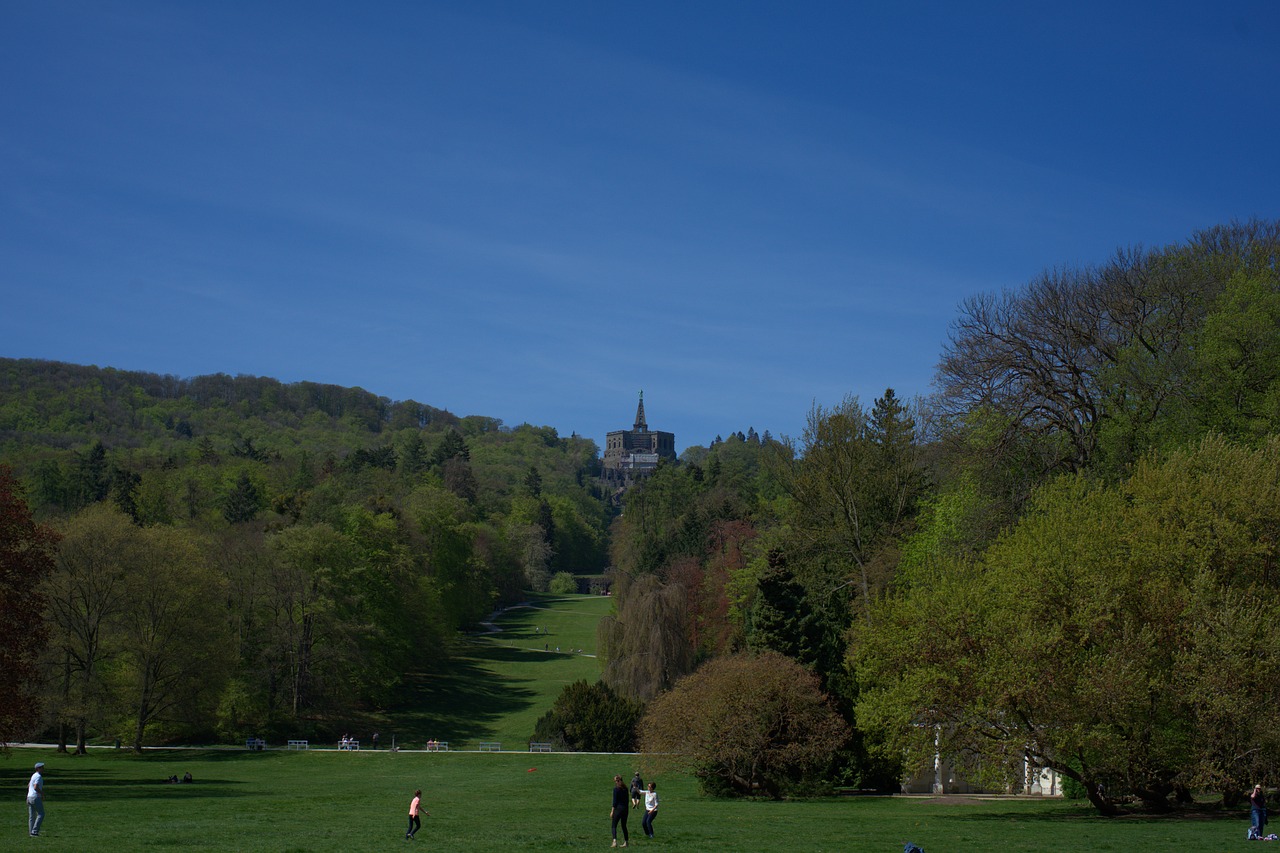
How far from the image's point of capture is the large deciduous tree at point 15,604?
110ft

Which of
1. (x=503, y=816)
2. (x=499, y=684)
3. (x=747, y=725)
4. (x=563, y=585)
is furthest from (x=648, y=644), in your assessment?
(x=563, y=585)

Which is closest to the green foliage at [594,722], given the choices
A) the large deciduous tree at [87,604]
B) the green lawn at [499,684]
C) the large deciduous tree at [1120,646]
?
the green lawn at [499,684]

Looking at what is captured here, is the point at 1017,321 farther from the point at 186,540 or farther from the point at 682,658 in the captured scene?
the point at 186,540

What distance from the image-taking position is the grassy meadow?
22109 millimetres

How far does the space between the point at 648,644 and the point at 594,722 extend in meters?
5.48

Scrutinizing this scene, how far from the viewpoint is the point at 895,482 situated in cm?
4819

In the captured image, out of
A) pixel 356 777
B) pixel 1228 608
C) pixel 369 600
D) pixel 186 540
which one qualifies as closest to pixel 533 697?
pixel 369 600

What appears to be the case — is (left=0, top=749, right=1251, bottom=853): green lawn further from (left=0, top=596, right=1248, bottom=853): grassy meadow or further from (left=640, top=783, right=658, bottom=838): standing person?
(left=640, top=783, right=658, bottom=838): standing person

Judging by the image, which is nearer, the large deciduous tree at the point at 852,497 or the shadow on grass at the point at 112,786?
the shadow on grass at the point at 112,786

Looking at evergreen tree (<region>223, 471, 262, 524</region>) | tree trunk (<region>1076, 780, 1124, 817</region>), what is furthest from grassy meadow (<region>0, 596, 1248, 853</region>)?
evergreen tree (<region>223, 471, 262, 524</region>)

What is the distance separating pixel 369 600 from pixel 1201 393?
47.6 meters

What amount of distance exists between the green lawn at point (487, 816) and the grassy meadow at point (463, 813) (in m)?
0.06

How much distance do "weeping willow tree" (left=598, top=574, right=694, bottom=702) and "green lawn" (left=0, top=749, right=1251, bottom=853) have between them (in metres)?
10.00

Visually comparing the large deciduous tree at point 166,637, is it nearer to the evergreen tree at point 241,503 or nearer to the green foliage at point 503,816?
the green foliage at point 503,816
